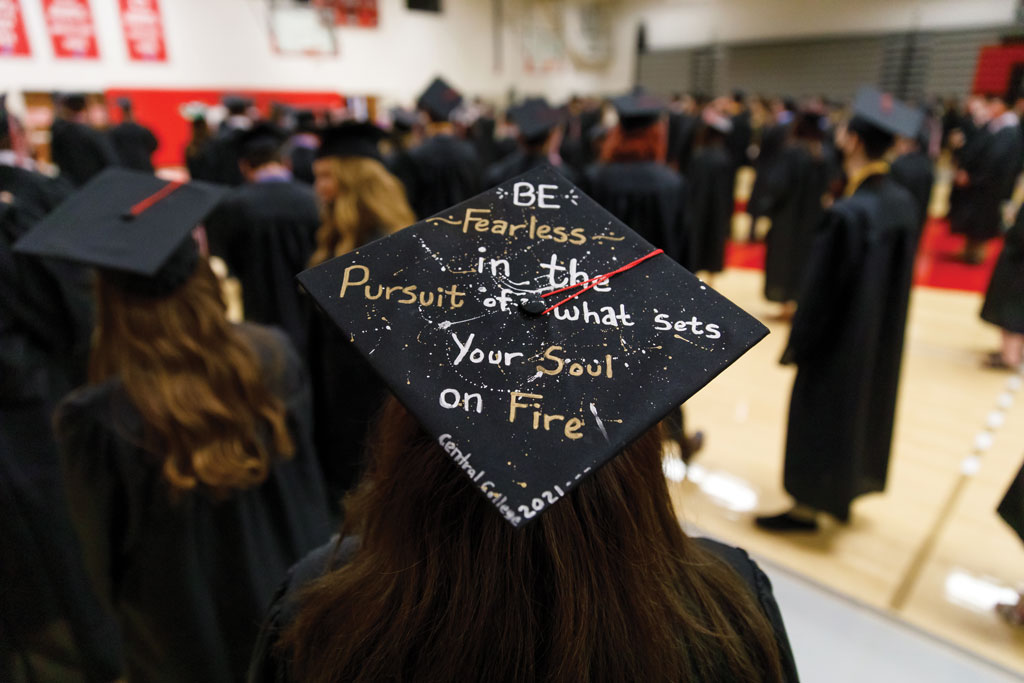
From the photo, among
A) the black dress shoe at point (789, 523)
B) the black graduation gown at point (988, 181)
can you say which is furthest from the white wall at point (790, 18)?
the black dress shoe at point (789, 523)

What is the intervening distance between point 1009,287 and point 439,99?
449cm

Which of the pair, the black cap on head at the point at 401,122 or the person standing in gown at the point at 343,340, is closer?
the person standing in gown at the point at 343,340

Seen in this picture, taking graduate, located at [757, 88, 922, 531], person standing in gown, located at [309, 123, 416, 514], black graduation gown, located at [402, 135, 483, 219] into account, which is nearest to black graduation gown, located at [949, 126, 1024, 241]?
graduate, located at [757, 88, 922, 531]

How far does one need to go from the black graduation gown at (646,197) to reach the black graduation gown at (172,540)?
7.86 feet

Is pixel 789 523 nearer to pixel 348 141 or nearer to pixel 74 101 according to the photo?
pixel 348 141

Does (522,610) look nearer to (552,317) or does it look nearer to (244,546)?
(552,317)

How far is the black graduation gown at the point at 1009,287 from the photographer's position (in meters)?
2.47

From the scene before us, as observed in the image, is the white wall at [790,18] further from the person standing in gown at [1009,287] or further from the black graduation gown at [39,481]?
the black graduation gown at [39,481]

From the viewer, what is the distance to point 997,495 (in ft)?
9.64

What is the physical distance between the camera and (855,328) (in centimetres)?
243

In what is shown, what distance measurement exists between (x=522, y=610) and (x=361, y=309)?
0.39 m

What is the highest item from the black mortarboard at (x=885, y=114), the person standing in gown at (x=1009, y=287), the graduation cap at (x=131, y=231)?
the black mortarboard at (x=885, y=114)

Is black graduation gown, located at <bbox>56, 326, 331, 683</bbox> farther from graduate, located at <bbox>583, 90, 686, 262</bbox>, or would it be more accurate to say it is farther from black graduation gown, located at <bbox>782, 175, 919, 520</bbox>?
graduate, located at <bbox>583, 90, 686, 262</bbox>

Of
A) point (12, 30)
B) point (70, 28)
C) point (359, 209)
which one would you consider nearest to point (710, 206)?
point (359, 209)
